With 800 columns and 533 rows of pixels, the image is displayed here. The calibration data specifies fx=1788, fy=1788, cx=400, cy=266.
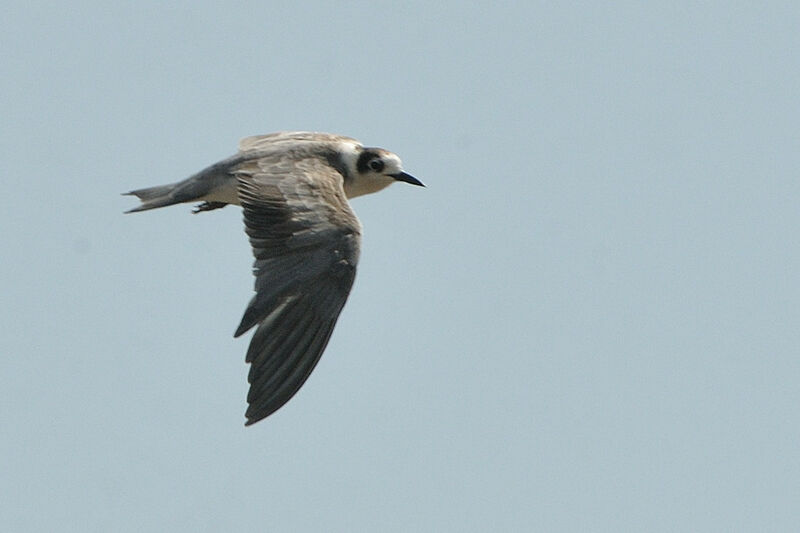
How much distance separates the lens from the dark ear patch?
60.7 ft

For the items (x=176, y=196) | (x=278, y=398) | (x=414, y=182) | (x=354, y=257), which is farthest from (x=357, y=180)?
(x=278, y=398)

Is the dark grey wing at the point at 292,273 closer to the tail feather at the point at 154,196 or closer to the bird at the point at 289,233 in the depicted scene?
the bird at the point at 289,233

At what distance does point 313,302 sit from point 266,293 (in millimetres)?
406

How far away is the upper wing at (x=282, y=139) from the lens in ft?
60.8

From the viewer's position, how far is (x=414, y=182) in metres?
18.9

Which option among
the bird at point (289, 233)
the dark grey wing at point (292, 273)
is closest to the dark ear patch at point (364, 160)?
the bird at point (289, 233)

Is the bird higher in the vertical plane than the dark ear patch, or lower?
lower

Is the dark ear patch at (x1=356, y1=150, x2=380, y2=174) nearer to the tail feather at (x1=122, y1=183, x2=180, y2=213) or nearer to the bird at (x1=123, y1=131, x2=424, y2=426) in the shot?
the bird at (x1=123, y1=131, x2=424, y2=426)

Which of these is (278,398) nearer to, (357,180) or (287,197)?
(287,197)

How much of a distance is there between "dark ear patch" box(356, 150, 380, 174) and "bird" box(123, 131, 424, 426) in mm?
10

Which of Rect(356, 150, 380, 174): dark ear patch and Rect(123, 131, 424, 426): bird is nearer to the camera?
Rect(123, 131, 424, 426): bird

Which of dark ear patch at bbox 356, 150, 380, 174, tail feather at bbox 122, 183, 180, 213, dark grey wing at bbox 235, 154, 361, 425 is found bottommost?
dark grey wing at bbox 235, 154, 361, 425

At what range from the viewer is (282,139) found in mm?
18719

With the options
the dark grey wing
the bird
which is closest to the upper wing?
the bird
